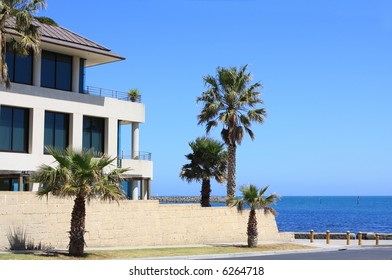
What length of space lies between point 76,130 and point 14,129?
3.93m

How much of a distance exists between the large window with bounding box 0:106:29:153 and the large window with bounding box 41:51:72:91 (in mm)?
2711

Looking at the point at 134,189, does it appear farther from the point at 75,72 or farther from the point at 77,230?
the point at 77,230

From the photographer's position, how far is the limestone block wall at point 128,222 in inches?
1213

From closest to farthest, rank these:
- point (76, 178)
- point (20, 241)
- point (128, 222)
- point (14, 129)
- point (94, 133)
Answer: point (76, 178), point (20, 241), point (128, 222), point (14, 129), point (94, 133)

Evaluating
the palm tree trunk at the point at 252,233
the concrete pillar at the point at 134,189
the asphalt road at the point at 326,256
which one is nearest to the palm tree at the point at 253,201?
the palm tree trunk at the point at 252,233

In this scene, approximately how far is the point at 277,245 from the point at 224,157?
459 inches

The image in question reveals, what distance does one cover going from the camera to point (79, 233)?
28.6 metres

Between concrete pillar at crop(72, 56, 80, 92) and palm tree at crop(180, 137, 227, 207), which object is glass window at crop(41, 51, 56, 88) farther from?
palm tree at crop(180, 137, 227, 207)

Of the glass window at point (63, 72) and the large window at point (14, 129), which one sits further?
the glass window at point (63, 72)

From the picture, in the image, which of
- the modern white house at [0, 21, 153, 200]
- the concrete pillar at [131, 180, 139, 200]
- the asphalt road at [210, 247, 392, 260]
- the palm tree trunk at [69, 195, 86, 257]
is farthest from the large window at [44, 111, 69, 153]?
the asphalt road at [210, 247, 392, 260]

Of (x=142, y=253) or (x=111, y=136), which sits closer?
(x=142, y=253)

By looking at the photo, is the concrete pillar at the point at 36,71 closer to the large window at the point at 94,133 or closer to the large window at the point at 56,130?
the large window at the point at 56,130

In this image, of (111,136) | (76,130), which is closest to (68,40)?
(76,130)

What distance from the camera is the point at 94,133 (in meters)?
42.5
